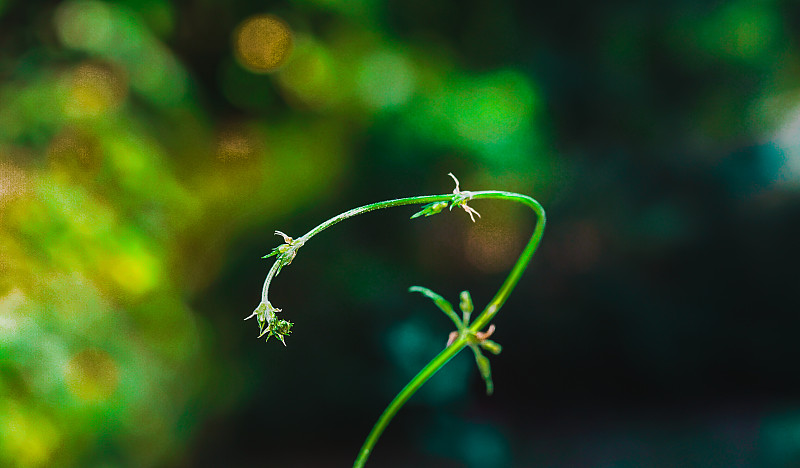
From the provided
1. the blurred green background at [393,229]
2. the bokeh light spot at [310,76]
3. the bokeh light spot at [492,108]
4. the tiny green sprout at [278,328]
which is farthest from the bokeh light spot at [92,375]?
the tiny green sprout at [278,328]

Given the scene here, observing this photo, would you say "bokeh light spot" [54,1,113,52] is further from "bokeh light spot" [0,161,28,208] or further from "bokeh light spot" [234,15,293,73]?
"bokeh light spot" [234,15,293,73]

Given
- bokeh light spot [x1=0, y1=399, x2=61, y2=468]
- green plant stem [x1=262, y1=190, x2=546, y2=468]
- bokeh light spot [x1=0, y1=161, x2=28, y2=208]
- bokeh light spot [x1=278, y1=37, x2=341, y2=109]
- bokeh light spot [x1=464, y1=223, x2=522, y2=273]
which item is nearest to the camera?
green plant stem [x1=262, y1=190, x2=546, y2=468]

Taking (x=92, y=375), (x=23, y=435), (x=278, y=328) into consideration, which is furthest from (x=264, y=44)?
(x=278, y=328)

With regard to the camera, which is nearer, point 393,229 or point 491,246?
point 393,229

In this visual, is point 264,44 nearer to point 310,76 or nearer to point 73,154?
point 310,76

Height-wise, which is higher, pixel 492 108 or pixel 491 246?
pixel 491 246

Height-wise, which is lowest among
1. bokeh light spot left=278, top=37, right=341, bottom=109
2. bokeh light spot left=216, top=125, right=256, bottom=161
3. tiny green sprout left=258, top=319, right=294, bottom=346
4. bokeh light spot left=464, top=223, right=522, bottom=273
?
tiny green sprout left=258, top=319, right=294, bottom=346

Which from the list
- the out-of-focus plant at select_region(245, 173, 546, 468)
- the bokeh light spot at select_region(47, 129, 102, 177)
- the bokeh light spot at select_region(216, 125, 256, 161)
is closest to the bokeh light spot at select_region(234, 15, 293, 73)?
the bokeh light spot at select_region(216, 125, 256, 161)

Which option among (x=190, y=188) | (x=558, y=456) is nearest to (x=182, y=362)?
(x=190, y=188)
